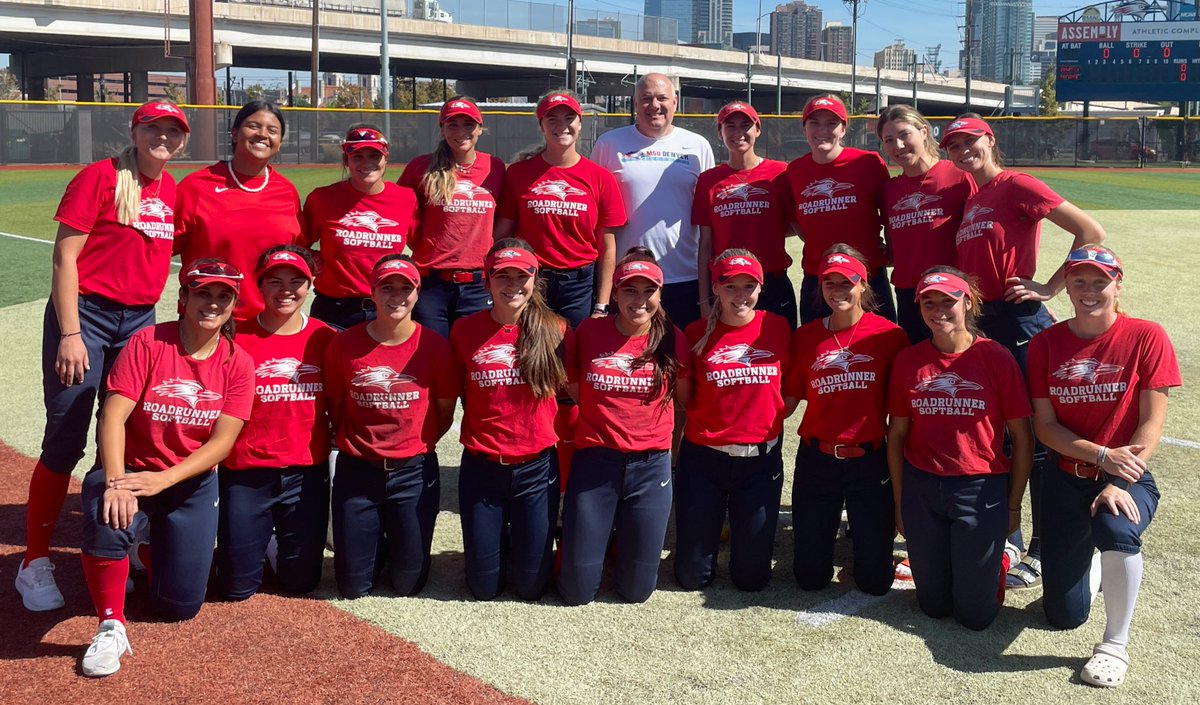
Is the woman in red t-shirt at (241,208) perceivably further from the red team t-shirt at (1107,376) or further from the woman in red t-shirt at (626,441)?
the red team t-shirt at (1107,376)

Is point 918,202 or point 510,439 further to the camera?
point 918,202

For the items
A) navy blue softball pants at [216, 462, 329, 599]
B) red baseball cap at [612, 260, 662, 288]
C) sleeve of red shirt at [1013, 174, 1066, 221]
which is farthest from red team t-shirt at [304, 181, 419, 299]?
sleeve of red shirt at [1013, 174, 1066, 221]

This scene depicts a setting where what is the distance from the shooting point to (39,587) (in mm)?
4664

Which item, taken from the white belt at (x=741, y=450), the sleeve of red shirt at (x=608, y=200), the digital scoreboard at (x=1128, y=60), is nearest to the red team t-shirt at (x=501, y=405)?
the white belt at (x=741, y=450)

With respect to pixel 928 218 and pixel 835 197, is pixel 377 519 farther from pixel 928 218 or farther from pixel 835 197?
pixel 928 218

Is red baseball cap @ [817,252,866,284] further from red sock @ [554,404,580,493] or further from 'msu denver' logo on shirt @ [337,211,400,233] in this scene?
'msu denver' logo on shirt @ [337,211,400,233]

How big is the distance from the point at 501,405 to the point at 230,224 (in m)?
1.44

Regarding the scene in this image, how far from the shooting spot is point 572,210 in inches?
223

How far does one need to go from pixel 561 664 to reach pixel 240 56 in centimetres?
5539

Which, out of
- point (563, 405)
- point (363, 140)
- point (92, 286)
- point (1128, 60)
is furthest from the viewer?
point (1128, 60)

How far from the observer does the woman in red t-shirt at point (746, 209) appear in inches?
227

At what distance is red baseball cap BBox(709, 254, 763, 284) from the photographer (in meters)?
4.85

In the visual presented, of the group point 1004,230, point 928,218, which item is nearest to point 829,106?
point 928,218

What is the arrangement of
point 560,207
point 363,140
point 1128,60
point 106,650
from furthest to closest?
1. point 1128,60
2. point 560,207
3. point 363,140
4. point 106,650
